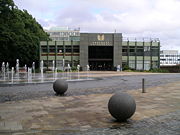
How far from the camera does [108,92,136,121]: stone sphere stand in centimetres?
793

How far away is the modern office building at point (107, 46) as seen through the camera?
69.1 m

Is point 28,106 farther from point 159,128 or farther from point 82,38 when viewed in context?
point 82,38

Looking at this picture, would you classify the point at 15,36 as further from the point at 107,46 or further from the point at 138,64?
the point at 138,64

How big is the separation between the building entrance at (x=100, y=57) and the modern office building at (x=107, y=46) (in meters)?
Answer: 1.95

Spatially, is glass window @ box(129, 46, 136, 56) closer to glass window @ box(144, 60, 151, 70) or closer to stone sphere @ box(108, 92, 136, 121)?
glass window @ box(144, 60, 151, 70)

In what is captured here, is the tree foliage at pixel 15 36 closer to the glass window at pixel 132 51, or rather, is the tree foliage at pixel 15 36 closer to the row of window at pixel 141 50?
the row of window at pixel 141 50

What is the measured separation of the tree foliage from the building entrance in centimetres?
1526

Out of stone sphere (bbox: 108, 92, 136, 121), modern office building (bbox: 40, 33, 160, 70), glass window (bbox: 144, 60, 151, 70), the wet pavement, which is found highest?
modern office building (bbox: 40, 33, 160, 70)

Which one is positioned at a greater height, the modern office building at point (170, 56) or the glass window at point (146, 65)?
the modern office building at point (170, 56)

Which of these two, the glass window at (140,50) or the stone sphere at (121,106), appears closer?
the stone sphere at (121,106)

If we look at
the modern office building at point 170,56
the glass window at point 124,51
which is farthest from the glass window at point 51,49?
the modern office building at point 170,56

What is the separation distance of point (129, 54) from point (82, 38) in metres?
13.6

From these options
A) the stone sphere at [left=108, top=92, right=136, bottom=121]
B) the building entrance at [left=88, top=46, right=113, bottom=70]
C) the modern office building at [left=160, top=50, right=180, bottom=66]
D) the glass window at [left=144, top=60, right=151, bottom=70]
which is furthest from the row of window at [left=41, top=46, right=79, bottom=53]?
the modern office building at [left=160, top=50, right=180, bottom=66]

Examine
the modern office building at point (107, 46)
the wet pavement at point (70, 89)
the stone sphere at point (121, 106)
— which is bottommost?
the wet pavement at point (70, 89)
